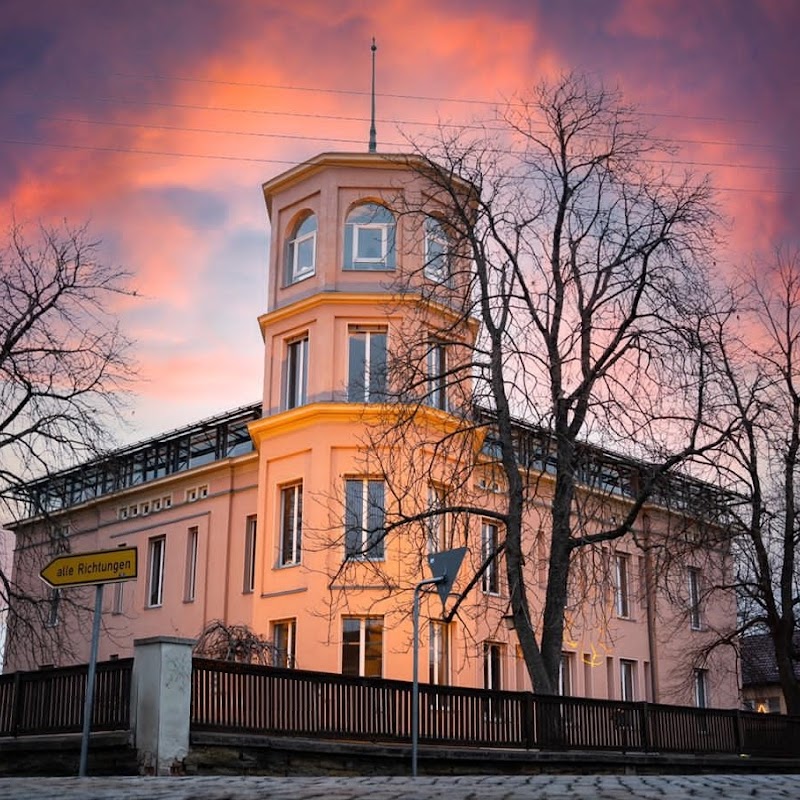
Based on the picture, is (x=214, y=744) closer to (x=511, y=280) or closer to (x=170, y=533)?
(x=511, y=280)

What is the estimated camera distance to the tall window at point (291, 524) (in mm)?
29422

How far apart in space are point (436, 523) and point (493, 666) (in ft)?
29.7

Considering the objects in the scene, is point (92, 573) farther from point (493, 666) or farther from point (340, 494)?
point (493, 666)

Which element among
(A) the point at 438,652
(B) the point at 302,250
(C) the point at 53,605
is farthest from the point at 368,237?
(C) the point at 53,605

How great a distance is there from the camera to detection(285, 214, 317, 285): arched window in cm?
3150

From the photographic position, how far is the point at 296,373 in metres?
31.1

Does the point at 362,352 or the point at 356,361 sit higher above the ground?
the point at 362,352

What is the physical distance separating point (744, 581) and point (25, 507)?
54.7 ft

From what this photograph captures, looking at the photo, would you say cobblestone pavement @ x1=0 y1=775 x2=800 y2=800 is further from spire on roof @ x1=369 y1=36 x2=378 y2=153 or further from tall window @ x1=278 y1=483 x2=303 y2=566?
spire on roof @ x1=369 y1=36 x2=378 y2=153

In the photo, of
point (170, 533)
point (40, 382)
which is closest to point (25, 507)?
point (40, 382)

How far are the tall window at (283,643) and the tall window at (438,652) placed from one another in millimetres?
3252

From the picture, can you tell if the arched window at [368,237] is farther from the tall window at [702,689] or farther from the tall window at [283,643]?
the tall window at [702,689]

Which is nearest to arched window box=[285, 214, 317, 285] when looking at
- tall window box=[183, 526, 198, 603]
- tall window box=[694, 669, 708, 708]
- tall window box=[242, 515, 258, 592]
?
tall window box=[242, 515, 258, 592]

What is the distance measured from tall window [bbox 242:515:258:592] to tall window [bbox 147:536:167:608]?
4.27 metres
